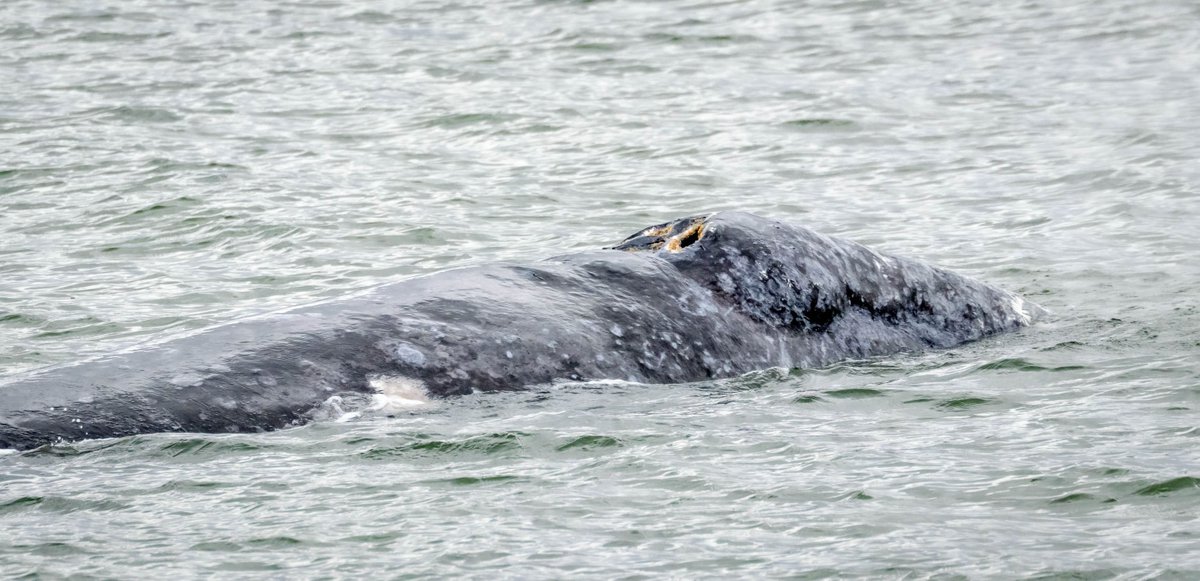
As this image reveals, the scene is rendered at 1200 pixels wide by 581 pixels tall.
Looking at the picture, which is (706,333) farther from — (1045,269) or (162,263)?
(162,263)

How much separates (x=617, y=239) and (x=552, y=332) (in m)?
4.71

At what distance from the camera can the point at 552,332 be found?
7633mm

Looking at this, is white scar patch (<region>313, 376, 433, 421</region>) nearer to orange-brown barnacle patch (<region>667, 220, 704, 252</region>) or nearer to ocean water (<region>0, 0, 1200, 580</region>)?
ocean water (<region>0, 0, 1200, 580</region>)

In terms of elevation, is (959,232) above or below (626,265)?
below

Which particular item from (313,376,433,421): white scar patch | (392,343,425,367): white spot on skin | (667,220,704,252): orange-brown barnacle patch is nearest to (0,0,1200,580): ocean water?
(313,376,433,421): white scar patch

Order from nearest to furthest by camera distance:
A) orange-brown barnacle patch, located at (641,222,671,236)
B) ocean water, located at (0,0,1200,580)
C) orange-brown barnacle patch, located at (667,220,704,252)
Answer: ocean water, located at (0,0,1200,580)
orange-brown barnacle patch, located at (667,220,704,252)
orange-brown barnacle patch, located at (641,222,671,236)

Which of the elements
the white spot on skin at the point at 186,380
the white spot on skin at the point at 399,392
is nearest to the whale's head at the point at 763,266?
the white spot on skin at the point at 399,392

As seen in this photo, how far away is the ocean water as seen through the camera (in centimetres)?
601

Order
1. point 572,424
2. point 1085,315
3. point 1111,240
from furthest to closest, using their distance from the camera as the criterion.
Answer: point 1111,240 → point 1085,315 → point 572,424

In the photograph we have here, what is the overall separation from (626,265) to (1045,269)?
4.05 metres

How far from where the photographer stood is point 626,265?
26.7 feet

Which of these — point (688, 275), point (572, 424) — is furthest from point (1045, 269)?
point (572, 424)

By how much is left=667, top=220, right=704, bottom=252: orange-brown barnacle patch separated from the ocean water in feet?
3.15

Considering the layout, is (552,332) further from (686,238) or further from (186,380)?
(186,380)
